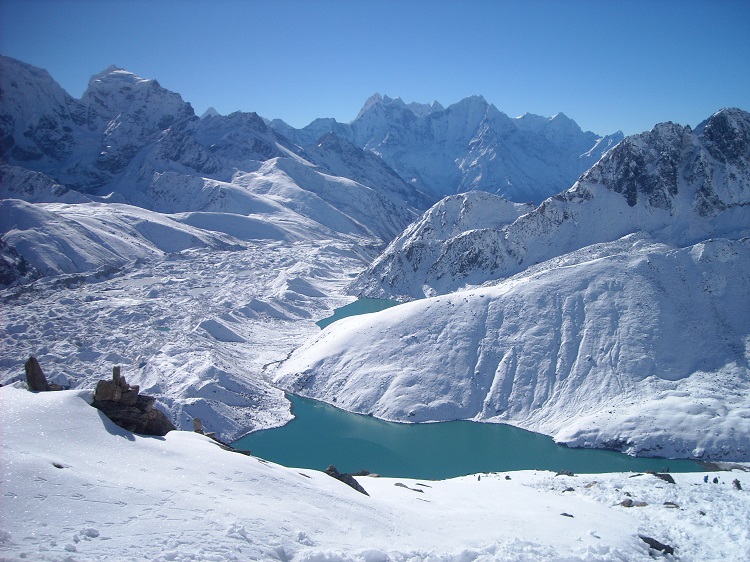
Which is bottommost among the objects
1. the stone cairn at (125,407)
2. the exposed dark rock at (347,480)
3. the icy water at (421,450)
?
the icy water at (421,450)

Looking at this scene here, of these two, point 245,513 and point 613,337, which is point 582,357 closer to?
point 613,337

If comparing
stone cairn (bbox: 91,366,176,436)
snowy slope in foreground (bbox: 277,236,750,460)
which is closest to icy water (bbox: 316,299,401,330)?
snowy slope in foreground (bbox: 277,236,750,460)

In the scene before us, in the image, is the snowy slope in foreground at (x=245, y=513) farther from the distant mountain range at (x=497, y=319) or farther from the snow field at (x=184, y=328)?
the snow field at (x=184, y=328)

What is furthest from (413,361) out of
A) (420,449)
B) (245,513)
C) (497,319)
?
(245,513)

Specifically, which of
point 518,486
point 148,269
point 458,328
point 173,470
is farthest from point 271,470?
point 148,269

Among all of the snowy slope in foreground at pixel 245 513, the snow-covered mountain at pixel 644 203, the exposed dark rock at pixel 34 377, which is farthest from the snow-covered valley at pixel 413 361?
the exposed dark rock at pixel 34 377

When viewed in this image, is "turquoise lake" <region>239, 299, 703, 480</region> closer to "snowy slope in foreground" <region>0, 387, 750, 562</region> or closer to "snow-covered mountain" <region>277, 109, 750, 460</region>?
"snow-covered mountain" <region>277, 109, 750, 460</region>
